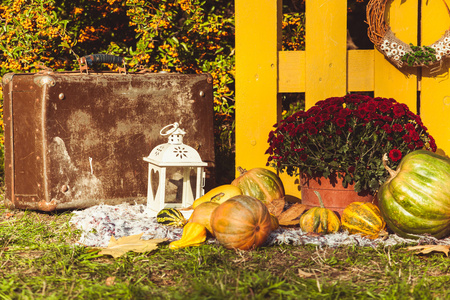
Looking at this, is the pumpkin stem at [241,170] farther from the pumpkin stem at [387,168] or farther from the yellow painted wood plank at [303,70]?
the pumpkin stem at [387,168]

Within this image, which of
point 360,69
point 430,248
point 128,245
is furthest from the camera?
point 360,69

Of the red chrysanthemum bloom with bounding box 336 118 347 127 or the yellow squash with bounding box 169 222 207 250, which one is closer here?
the yellow squash with bounding box 169 222 207 250

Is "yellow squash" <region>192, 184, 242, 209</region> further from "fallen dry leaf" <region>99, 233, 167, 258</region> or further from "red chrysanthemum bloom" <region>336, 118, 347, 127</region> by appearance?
"red chrysanthemum bloom" <region>336, 118, 347, 127</region>

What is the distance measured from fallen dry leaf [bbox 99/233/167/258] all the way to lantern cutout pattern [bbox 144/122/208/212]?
0.62m

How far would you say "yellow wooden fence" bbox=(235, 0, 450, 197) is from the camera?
3580 millimetres

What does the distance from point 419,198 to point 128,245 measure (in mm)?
1500

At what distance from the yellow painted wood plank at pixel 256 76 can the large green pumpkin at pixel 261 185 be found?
1.23ft

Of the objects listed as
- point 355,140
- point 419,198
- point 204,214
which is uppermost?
point 355,140

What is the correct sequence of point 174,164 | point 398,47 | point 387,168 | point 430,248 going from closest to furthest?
point 430,248
point 387,168
point 174,164
point 398,47

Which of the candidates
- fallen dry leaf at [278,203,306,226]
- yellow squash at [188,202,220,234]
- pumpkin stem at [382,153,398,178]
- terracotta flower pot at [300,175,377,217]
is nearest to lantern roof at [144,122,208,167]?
yellow squash at [188,202,220,234]

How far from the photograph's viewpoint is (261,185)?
3273mm

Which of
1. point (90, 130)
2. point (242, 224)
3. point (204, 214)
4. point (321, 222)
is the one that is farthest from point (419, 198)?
point (90, 130)

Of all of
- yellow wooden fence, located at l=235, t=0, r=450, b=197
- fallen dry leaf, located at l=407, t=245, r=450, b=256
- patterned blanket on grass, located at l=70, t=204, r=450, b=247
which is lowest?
patterned blanket on grass, located at l=70, t=204, r=450, b=247

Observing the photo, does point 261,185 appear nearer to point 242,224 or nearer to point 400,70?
point 242,224
